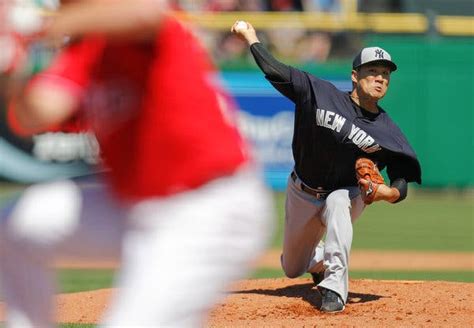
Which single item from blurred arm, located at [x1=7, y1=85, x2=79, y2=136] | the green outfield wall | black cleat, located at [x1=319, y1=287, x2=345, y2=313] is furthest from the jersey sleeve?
the green outfield wall

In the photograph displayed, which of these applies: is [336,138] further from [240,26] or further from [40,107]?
[40,107]

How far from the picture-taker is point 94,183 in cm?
302

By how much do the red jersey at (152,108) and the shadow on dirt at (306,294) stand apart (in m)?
4.18

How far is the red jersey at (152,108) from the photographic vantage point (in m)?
2.77

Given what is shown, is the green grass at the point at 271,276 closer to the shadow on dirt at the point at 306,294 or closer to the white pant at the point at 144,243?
the shadow on dirt at the point at 306,294

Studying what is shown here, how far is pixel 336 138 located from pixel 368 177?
1.43 ft

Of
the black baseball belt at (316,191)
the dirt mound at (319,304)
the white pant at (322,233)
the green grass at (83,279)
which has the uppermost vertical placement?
the black baseball belt at (316,191)

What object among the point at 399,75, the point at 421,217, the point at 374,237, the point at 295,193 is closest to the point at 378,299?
the point at 295,193

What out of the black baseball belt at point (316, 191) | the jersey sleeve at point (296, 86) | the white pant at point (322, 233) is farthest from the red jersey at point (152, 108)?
the black baseball belt at point (316, 191)

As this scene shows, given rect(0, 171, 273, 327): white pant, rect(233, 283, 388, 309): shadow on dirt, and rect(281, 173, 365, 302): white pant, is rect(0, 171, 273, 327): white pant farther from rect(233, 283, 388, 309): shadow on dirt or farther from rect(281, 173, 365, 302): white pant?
rect(233, 283, 388, 309): shadow on dirt

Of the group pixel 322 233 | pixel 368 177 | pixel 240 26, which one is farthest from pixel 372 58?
pixel 322 233

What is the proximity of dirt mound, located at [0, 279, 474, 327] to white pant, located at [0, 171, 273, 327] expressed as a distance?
3.25 meters

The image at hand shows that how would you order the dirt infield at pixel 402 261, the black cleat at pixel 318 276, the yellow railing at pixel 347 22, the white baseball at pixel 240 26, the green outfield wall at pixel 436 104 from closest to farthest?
the white baseball at pixel 240 26
the black cleat at pixel 318 276
the dirt infield at pixel 402 261
the green outfield wall at pixel 436 104
the yellow railing at pixel 347 22

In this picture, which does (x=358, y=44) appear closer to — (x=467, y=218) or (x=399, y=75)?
(x=399, y=75)
